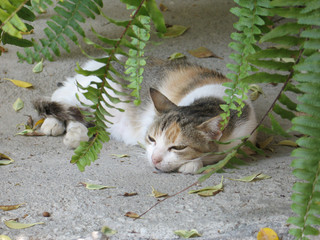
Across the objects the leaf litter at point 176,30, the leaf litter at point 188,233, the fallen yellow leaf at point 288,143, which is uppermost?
the leaf litter at point 176,30

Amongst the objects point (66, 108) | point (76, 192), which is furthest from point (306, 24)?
point (66, 108)

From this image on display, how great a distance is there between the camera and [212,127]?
10.1 feet

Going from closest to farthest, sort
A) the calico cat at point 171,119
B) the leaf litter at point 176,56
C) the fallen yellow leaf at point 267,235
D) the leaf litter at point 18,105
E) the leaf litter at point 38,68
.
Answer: the fallen yellow leaf at point 267,235, the calico cat at point 171,119, the leaf litter at point 18,105, the leaf litter at point 38,68, the leaf litter at point 176,56

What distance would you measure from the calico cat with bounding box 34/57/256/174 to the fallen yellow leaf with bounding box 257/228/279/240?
1190 millimetres

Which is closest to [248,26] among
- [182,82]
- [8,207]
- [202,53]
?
[8,207]

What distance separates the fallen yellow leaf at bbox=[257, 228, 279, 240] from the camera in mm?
1751

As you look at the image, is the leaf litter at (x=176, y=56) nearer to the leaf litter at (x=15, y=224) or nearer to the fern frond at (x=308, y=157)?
the leaf litter at (x=15, y=224)

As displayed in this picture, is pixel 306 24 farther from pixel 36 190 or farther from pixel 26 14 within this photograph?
pixel 36 190

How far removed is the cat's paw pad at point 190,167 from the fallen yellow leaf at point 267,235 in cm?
128

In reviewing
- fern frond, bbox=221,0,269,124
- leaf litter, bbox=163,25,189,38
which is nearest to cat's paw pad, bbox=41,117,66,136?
leaf litter, bbox=163,25,189,38

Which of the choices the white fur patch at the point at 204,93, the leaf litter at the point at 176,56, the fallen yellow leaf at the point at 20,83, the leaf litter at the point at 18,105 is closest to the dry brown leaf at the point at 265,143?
the white fur patch at the point at 204,93

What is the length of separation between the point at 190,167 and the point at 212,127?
33 cm

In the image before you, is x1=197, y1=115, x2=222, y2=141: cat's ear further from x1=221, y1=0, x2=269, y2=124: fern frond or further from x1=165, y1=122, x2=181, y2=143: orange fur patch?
x1=221, y1=0, x2=269, y2=124: fern frond

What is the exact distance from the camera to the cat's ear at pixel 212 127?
303 centimetres
